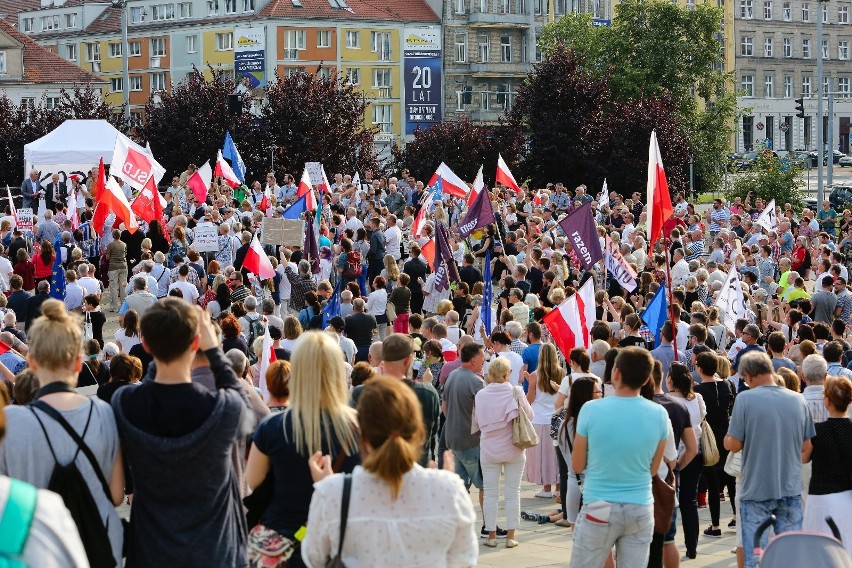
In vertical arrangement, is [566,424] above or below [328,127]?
below

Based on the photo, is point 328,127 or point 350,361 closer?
point 350,361

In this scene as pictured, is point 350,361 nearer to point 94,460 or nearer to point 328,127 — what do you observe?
point 94,460

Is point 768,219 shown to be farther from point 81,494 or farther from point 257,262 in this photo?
point 81,494

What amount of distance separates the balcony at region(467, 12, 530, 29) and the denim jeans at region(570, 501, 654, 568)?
88.0 meters

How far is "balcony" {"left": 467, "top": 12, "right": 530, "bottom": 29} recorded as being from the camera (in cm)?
9486

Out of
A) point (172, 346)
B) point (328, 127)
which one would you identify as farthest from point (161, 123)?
point (172, 346)

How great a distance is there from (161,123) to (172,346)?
49.2 metres

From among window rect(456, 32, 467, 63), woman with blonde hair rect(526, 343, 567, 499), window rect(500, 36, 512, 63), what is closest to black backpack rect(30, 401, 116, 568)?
woman with blonde hair rect(526, 343, 567, 499)

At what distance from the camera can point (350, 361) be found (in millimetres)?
15609

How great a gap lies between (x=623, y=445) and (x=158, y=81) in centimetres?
9320

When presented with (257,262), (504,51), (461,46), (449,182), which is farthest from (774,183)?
(504,51)

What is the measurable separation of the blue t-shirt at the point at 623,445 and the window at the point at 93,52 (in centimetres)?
9631

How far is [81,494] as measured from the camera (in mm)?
5941

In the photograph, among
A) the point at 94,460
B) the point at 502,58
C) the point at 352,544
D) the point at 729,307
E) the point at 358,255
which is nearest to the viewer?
the point at 352,544
